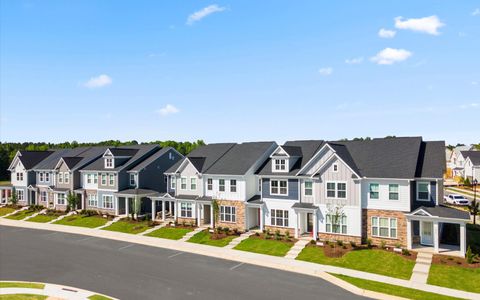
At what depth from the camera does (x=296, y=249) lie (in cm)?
3069

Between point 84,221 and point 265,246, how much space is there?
26589 mm

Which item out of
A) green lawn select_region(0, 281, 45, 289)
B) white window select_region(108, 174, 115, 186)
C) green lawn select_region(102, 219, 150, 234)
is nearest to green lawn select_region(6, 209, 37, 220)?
white window select_region(108, 174, 115, 186)

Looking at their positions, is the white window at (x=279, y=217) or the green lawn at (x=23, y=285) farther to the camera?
the white window at (x=279, y=217)

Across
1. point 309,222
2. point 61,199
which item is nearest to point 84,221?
point 61,199

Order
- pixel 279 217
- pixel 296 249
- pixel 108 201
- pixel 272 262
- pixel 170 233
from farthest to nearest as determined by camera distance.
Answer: pixel 108 201 → pixel 170 233 → pixel 279 217 → pixel 296 249 → pixel 272 262

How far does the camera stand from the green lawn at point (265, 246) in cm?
3065

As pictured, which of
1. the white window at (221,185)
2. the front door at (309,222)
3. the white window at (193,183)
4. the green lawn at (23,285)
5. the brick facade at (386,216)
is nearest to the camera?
the green lawn at (23,285)

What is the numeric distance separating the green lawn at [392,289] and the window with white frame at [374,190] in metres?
9.46

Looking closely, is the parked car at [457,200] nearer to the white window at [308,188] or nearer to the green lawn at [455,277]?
the white window at [308,188]

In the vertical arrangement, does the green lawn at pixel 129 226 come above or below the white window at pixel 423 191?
below

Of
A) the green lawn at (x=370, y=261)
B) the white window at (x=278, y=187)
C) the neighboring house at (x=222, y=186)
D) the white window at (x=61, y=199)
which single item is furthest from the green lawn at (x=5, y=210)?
the green lawn at (x=370, y=261)

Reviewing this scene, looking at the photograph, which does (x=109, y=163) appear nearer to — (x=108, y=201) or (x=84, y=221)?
(x=108, y=201)

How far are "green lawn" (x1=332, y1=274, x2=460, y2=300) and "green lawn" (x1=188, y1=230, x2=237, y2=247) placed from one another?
1291 centimetres

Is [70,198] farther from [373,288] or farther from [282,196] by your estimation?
[373,288]
